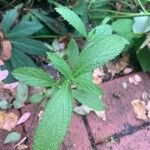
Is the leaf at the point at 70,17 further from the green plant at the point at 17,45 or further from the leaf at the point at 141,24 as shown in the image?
the leaf at the point at 141,24

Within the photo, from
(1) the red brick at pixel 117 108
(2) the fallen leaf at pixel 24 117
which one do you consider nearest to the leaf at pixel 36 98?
(2) the fallen leaf at pixel 24 117

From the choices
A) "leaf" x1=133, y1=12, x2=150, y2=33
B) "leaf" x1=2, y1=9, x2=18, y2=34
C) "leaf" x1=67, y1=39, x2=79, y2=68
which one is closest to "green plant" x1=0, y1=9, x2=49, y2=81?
"leaf" x1=2, y1=9, x2=18, y2=34

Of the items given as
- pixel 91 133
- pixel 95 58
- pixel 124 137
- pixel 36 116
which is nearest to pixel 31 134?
pixel 36 116

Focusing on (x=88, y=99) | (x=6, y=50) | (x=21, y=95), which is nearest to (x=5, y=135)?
(x=21, y=95)

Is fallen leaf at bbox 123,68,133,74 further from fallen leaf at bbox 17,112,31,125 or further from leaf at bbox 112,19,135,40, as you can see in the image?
fallen leaf at bbox 17,112,31,125

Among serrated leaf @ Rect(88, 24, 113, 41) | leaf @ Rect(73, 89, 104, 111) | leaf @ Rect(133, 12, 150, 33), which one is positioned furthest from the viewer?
leaf @ Rect(133, 12, 150, 33)

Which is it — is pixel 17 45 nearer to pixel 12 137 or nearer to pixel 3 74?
pixel 3 74
